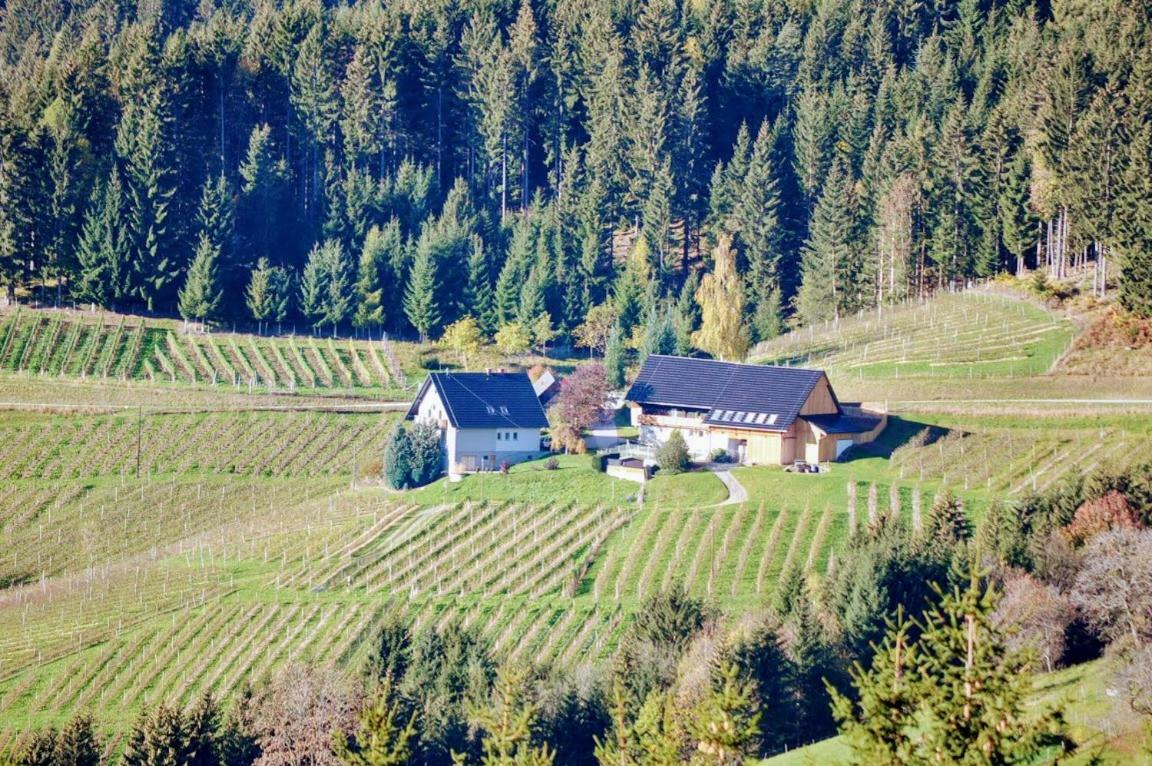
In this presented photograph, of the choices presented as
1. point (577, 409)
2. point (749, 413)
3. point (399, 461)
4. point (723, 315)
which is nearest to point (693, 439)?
point (749, 413)

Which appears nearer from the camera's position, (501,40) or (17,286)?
(17,286)

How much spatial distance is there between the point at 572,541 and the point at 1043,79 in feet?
189

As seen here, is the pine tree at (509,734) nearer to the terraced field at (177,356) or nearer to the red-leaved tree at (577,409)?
the red-leaved tree at (577,409)

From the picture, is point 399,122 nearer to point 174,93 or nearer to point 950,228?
point 174,93

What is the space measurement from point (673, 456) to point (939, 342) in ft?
77.0

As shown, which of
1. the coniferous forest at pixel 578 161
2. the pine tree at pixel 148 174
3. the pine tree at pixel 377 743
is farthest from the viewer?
the pine tree at pixel 148 174

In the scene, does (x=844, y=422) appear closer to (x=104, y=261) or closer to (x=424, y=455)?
(x=424, y=455)

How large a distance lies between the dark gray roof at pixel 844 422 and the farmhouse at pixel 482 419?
14.2 m

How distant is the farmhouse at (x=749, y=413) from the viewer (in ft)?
235

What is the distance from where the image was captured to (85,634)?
5744cm

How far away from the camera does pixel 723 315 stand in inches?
3684

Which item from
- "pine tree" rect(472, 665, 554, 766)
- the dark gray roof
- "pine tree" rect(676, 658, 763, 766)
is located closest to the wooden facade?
the dark gray roof

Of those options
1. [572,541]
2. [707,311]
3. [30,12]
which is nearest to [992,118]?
[707,311]

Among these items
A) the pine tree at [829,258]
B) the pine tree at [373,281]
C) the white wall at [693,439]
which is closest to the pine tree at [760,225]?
the pine tree at [829,258]
